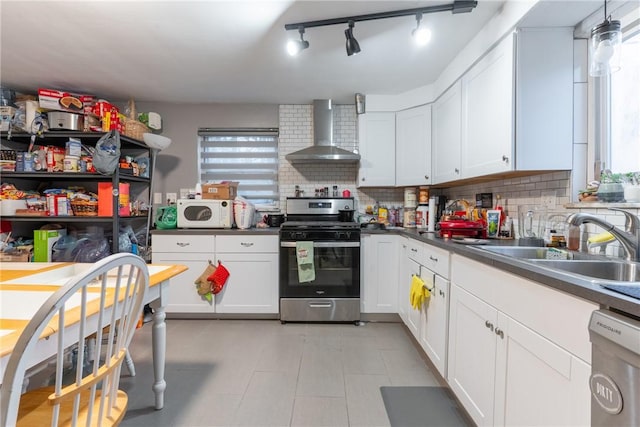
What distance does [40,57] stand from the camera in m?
2.45

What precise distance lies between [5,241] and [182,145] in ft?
6.28

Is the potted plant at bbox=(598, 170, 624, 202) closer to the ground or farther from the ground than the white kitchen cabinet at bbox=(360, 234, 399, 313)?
farther from the ground

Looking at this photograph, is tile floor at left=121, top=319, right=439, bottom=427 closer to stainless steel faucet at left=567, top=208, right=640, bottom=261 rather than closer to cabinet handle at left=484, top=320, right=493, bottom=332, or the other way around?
cabinet handle at left=484, top=320, right=493, bottom=332

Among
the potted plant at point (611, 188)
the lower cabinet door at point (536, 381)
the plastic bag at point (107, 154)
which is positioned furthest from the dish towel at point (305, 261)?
the potted plant at point (611, 188)

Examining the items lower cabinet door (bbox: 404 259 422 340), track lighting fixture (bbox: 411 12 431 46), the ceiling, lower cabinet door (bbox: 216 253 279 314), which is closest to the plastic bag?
the ceiling

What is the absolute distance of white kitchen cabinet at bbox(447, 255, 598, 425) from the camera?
882 mm

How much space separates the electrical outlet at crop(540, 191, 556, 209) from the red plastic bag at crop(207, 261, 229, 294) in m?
2.62

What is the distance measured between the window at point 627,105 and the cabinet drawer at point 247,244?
2.50 metres

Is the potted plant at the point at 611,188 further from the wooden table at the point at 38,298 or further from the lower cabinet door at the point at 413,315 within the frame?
the wooden table at the point at 38,298

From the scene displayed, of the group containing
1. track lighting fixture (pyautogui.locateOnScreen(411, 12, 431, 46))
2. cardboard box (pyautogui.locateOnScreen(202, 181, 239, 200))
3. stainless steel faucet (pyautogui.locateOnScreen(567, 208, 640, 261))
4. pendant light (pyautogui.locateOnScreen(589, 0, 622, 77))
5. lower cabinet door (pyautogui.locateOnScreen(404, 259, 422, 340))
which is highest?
track lighting fixture (pyautogui.locateOnScreen(411, 12, 431, 46))

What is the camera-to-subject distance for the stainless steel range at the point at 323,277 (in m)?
2.86

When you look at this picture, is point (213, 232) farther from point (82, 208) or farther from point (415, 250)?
point (415, 250)

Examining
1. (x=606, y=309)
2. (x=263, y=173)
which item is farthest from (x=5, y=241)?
(x=606, y=309)

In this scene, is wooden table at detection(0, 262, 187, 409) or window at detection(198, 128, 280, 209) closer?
wooden table at detection(0, 262, 187, 409)
